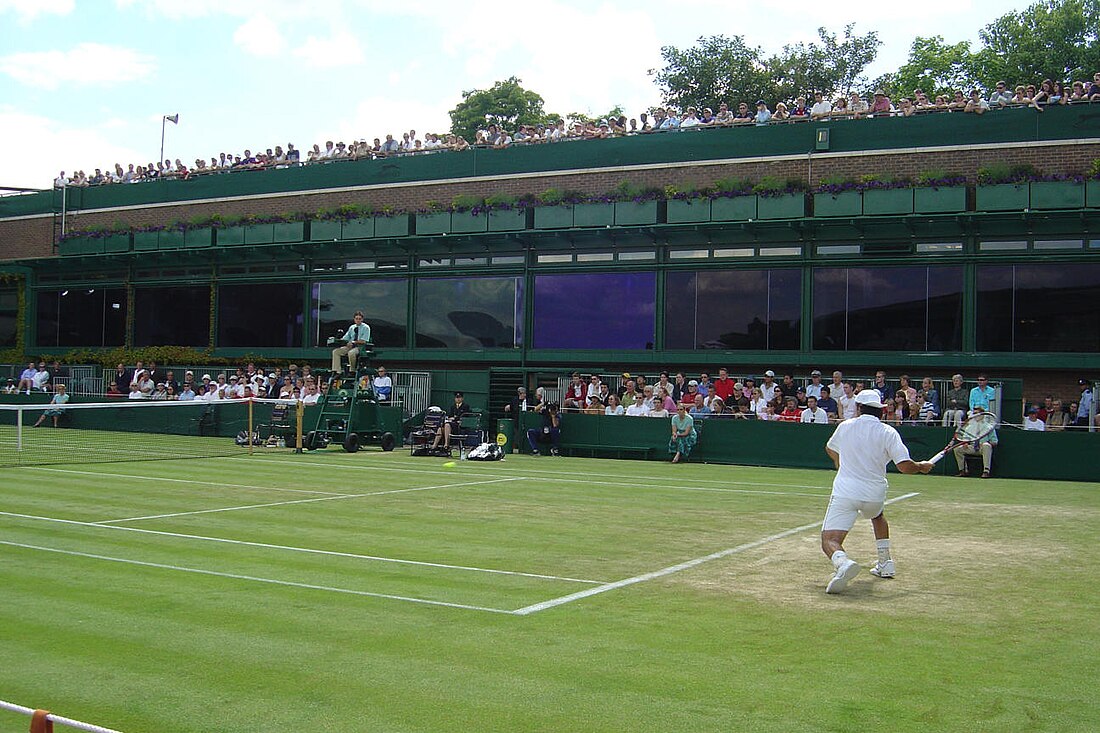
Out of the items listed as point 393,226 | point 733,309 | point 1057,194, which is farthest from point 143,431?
point 1057,194

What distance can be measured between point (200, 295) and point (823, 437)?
26867 mm

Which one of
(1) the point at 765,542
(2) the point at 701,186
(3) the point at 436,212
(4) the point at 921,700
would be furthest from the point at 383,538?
(3) the point at 436,212

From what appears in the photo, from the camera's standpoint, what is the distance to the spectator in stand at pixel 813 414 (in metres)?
26.1

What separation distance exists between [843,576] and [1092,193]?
2253 cm

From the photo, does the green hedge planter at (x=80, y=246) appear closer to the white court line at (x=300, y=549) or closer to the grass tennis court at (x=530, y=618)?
the grass tennis court at (x=530, y=618)

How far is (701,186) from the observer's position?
3325cm

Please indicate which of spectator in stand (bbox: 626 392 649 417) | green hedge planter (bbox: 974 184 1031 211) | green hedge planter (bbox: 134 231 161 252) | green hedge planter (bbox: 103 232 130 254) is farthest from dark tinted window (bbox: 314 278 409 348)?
green hedge planter (bbox: 974 184 1031 211)

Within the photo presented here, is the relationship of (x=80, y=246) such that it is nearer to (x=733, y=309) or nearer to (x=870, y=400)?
(x=733, y=309)

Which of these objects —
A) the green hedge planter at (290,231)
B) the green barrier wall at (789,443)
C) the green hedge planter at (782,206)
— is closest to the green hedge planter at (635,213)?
the green hedge planter at (782,206)

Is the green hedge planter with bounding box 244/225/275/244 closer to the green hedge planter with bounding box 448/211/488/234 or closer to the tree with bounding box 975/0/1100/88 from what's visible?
the green hedge planter with bounding box 448/211/488/234

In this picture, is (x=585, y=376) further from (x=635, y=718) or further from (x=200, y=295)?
(x=635, y=718)

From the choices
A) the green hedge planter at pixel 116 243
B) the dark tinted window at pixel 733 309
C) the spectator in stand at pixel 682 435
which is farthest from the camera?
the green hedge planter at pixel 116 243

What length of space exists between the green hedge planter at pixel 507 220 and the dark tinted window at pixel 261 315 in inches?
348

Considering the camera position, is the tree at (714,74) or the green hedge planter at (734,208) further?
the tree at (714,74)
